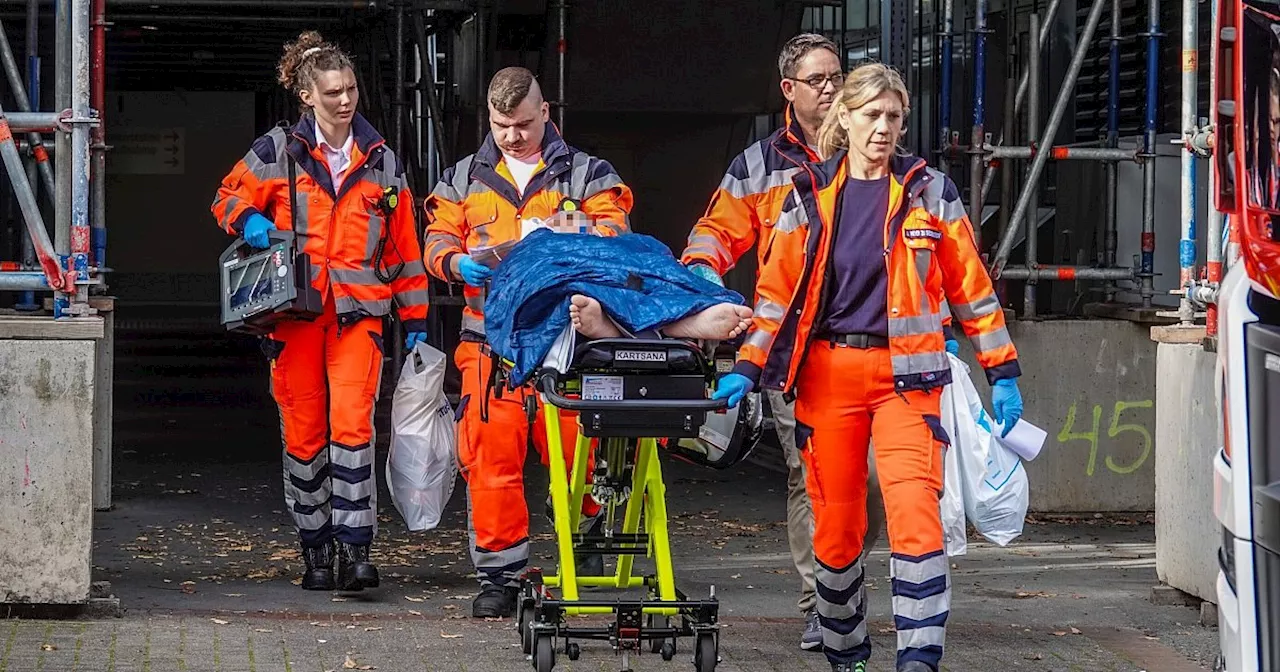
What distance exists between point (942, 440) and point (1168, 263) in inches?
188

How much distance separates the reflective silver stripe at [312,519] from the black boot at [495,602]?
0.85 m

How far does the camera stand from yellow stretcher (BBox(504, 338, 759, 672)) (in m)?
5.18

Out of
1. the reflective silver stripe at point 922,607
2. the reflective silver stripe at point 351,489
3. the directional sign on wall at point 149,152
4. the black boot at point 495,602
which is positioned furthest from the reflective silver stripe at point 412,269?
the directional sign on wall at point 149,152

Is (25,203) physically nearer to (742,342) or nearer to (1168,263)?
(742,342)

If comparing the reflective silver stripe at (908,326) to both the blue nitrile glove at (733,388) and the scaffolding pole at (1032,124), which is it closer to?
the blue nitrile glove at (733,388)

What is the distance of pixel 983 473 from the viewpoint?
19.8ft

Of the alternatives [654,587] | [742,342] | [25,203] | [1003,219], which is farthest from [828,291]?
[1003,219]

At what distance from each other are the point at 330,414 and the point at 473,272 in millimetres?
1114

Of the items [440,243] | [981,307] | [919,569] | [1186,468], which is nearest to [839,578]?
[919,569]

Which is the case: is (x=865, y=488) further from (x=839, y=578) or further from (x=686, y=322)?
(x=686, y=322)

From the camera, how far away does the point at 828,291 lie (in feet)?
18.3

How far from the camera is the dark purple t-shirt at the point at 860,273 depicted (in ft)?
18.1

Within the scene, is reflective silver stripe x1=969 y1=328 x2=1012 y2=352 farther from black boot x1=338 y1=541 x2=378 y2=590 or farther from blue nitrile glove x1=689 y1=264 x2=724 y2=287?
black boot x1=338 y1=541 x2=378 y2=590

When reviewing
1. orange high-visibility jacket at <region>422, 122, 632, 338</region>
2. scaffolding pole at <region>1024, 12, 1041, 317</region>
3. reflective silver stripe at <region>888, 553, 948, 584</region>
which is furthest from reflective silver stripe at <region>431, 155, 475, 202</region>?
scaffolding pole at <region>1024, 12, 1041, 317</region>
